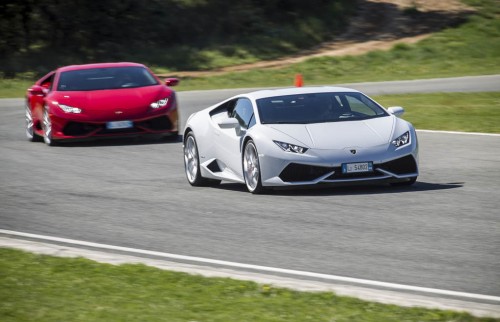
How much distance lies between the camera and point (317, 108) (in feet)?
45.1

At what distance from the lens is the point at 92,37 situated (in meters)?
46.7

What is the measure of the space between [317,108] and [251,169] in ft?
A: 3.78

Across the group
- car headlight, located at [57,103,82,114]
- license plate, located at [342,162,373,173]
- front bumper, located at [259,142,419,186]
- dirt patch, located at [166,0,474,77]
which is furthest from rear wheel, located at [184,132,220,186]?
dirt patch, located at [166,0,474,77]

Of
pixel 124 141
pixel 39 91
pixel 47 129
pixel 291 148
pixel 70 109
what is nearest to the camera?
pixel 291 148

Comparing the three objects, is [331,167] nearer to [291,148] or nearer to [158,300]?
[291,148]

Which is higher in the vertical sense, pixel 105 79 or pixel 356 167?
pixel 356 167

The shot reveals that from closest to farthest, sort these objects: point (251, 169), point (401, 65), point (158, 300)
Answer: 1. point (158, 300)
2. point (251, 169)
3. point (401, 65)

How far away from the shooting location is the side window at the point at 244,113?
13.8m

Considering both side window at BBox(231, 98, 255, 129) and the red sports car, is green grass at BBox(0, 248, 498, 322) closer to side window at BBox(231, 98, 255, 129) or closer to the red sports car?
side window at BBox(231, 98, 255, 129)

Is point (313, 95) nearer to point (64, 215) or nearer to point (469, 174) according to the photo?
point (469, 174)

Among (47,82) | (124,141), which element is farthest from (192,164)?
(47,82)

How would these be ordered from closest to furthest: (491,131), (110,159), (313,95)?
1. (313,95)
2. (110,159)
3. (491,131)

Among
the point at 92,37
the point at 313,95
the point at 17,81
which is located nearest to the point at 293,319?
the point at 313,95

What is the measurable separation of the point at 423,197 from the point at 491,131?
770 cm
